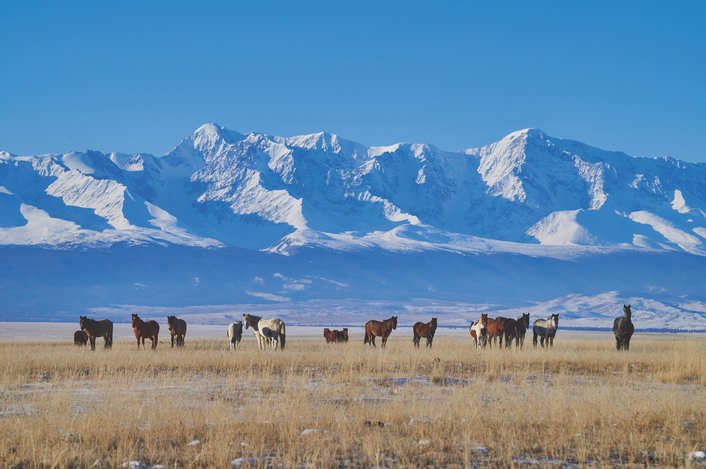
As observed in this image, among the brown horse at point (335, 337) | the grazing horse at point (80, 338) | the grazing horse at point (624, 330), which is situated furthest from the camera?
the brown horse at point (335, 337)

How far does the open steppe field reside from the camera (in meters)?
11.1

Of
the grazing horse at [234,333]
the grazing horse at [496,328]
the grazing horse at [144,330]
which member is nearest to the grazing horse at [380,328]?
the grazing horse at [496,328]

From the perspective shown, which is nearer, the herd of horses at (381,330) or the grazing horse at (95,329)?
the herd of horses at (381,330)

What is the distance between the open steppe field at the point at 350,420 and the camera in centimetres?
1108

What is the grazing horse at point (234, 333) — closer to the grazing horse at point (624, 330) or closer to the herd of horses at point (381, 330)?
the herd of horses at point (381, 330)

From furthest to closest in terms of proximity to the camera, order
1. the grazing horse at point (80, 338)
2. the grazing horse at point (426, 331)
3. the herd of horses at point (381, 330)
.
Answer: the grazing horse at point (80, 338), the grazing horse at point (426, 331), the herd of horses at point (381, 330)

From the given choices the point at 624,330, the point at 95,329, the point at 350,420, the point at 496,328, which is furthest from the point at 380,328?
the point at 350,420

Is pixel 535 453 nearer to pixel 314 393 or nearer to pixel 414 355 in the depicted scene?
pixel 314 393

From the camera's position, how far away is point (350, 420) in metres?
13.3

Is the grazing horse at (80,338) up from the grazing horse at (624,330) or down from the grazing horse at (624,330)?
down

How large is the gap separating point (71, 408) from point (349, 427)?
5.55 m

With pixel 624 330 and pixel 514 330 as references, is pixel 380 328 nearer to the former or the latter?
pixel 514 330

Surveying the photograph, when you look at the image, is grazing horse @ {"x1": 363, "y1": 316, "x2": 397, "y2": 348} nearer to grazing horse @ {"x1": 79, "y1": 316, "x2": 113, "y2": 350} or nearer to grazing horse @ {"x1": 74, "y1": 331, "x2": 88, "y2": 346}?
grazing horse @ {"x1": 79, "y1": 316, "x2": 113, "y2": 350}

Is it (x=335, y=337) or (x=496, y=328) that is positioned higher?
(x=496, y=328)
